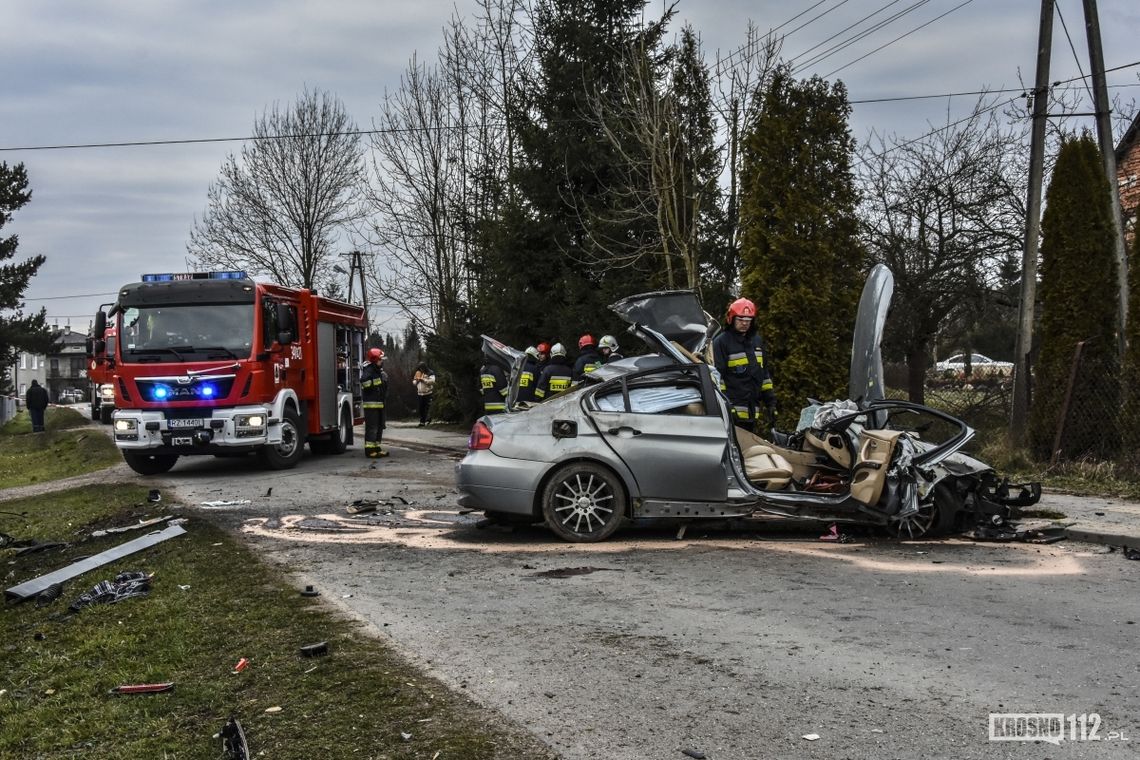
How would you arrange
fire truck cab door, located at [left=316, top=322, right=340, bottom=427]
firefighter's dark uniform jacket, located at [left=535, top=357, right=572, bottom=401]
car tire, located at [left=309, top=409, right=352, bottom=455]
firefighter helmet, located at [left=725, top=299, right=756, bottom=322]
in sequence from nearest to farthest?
firefighter helmet, located at [left=725, top=299, right=756, bottom=322]
firefighter's dark uniform jacket, located at [left=535, top=357, right=572, bottom=401]
fire truck cab door, located at [left=316, top=322, right=340, bottom=427]
car tire, located at [left=309, top=409, right=352, bottom=455]

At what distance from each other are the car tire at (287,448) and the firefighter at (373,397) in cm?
142

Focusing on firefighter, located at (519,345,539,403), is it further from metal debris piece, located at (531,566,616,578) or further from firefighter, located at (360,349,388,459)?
metal debris piece, located at (531,566,616,578)

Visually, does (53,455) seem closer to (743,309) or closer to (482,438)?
(482,438)

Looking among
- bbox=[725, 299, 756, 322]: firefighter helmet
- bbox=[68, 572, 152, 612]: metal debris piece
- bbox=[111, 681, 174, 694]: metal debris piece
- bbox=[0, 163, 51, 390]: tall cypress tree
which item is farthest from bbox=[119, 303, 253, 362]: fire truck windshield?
bbox=[0, 163, 51, 390]: tall cypress tree

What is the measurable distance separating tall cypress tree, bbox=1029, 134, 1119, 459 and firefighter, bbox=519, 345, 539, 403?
295 inches

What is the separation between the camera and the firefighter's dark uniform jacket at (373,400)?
677 inches

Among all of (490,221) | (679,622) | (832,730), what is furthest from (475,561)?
(490,221)

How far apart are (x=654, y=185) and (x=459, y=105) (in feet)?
41.4

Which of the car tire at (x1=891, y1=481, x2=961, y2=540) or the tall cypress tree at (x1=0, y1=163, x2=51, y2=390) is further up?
the tall cypress tree at (x1=0, y1=163, x2=51, y2=390)

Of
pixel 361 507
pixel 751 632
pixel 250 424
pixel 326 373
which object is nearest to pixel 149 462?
pixel 250 424

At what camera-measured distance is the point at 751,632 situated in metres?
5.47

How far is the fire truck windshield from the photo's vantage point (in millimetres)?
14477

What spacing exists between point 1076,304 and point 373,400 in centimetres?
1103

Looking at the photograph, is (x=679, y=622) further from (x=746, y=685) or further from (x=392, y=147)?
(x=392, y=147)
